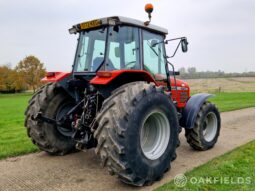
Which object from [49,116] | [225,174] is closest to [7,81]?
[49,116]

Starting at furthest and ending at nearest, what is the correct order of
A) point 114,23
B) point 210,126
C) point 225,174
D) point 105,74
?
point 210,126 → point 114,23 → point 225,174 → point 105,74

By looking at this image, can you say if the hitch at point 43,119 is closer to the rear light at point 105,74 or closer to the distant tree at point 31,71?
the rear light at point 105,74

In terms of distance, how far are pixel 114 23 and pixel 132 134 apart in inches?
71.0

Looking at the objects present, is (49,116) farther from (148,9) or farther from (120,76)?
(148,9)

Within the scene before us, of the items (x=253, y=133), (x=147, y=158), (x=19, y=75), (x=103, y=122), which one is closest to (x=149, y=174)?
(x=147, y=158)

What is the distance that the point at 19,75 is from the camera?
57656 mm

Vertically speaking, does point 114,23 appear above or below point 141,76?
above

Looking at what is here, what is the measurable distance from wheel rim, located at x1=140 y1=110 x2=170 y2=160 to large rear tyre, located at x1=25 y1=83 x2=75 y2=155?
161 cm

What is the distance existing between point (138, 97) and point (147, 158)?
918 millimetres

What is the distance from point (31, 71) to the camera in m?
59.5

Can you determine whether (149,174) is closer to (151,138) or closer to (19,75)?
(151,138)

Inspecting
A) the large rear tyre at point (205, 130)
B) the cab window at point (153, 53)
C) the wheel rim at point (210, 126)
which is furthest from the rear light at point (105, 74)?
the wheel rim at point (210, 126)

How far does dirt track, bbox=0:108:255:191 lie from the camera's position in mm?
3877

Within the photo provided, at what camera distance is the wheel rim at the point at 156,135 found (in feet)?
14.0
